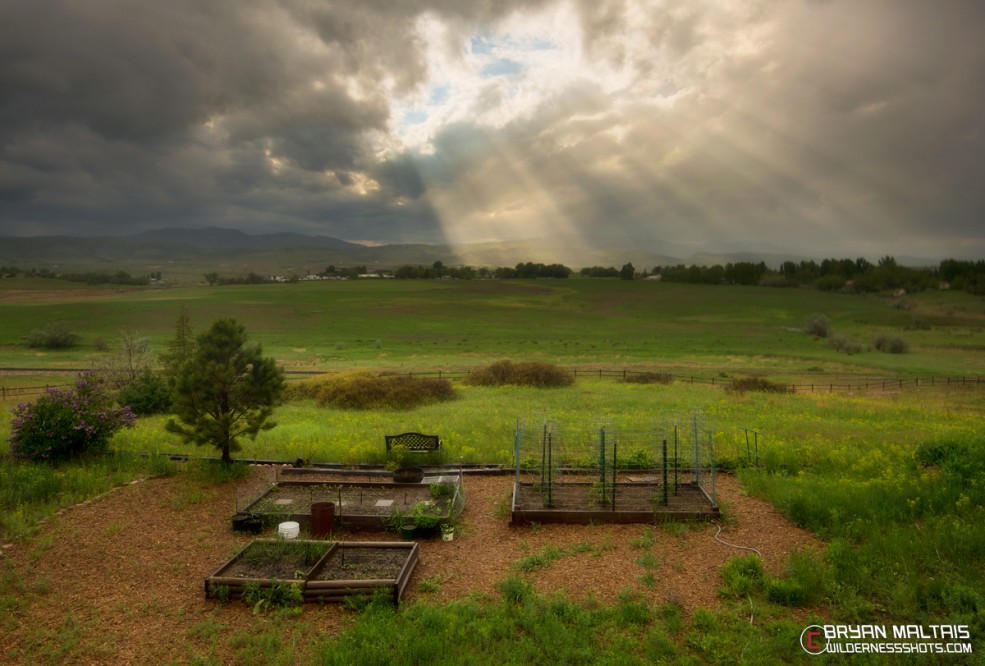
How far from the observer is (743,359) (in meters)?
60.2

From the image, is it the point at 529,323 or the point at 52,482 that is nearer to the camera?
the point at 52,482

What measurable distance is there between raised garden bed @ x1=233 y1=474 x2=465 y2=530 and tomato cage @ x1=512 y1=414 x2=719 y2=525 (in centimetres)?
164

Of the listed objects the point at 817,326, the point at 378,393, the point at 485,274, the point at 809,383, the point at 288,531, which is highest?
the point at 485,274

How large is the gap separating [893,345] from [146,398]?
75355mm

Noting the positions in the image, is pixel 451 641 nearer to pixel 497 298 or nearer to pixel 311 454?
pixel 311 454

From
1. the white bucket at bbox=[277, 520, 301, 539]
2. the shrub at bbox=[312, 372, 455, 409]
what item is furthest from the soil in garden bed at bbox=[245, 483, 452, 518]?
the shrub at bbox=[312, 372, 455, 409]

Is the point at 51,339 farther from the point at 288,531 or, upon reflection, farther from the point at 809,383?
the point at 809,383

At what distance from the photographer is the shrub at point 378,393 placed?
94.2 ft

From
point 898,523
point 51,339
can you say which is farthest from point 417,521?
point 51,339

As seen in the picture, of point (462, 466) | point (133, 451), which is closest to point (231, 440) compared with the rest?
point (133, 451)

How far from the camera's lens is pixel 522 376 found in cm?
3841

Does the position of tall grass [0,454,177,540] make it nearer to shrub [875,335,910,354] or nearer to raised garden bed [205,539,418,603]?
raised garden bed [205,539,418,603]

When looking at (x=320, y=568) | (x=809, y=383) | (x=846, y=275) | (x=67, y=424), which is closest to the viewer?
(x=320, y=568)

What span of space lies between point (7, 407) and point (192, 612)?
24543 mm
